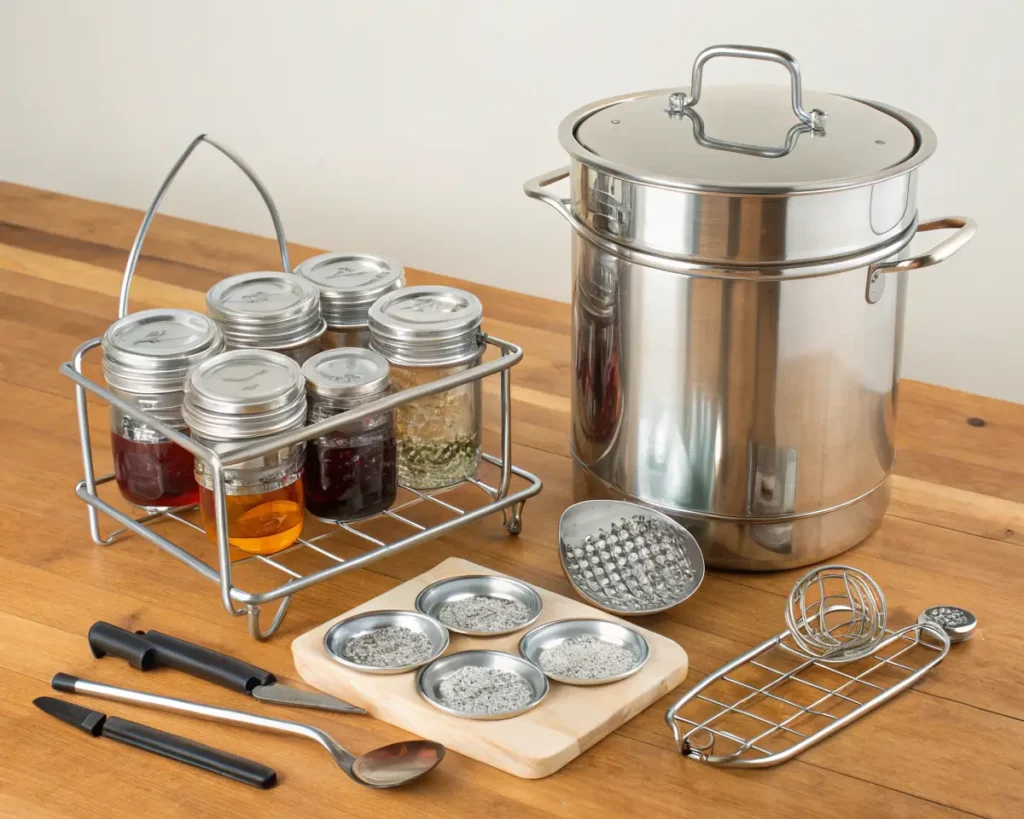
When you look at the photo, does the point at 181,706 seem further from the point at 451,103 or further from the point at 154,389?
the point at 451,103

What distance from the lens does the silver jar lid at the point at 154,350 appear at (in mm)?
913

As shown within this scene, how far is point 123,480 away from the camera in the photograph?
975 mm

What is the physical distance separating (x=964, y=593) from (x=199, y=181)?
1371mm

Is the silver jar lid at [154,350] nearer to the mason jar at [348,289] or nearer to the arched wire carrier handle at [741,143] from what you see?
the mason jar at [348,289]

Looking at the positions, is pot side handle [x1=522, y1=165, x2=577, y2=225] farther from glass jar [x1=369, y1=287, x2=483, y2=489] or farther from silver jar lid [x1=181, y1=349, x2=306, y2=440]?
silver jar lid [x1=181, y1=349, x2=306, y2=440]

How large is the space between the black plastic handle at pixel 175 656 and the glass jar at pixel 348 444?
0.46ft

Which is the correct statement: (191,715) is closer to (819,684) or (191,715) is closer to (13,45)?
(819,684)

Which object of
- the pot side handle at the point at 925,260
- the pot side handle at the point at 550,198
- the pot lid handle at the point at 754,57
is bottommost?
the pot side handle at the point at 925,260

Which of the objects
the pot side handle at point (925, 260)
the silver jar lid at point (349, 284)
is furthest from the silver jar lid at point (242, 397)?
the pot side handle at point (925, 260)

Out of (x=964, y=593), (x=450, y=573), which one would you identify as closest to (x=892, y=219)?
(x=964, y=593)

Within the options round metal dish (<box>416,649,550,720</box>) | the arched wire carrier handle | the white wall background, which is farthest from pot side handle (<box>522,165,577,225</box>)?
the white wall background

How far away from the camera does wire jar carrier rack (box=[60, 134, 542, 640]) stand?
86 cm

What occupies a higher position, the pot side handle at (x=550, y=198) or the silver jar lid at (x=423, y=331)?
the pot side handle at (x=550, y=198)

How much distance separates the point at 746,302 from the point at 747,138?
4.8 inches
